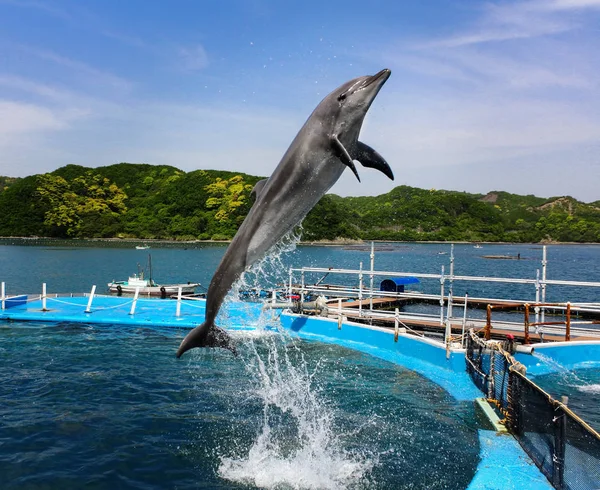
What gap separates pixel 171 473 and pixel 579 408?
378 inches

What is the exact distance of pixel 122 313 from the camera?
2303 centimetres

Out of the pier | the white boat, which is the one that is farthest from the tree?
the pier

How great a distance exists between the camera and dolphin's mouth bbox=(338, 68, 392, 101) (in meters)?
5.34

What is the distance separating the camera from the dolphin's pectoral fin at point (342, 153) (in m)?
5.09

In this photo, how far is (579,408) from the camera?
38.8ft

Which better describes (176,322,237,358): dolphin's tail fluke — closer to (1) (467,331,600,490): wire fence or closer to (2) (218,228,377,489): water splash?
(2) (218,228,377,489): water splash

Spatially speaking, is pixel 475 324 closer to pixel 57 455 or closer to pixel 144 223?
pixel 57 455

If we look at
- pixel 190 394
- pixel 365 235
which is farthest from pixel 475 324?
pixel 365 235

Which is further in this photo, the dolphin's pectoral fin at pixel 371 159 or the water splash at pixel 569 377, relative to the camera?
the water splash at pixel 569 377

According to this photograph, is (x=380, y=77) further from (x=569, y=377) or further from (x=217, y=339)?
(x=569, y=377)

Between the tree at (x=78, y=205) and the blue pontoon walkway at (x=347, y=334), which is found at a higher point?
the tree at (x=78, y=205)

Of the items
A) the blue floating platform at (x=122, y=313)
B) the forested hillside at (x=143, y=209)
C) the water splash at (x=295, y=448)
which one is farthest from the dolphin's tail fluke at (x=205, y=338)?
the forested hillside at (x=143, y=209)

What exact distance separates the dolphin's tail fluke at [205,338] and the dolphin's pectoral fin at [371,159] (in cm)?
302

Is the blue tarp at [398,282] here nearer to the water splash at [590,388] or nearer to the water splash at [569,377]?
the water splash at [569,377]
